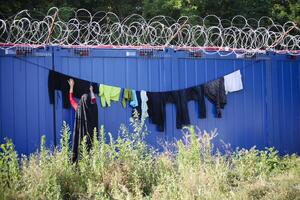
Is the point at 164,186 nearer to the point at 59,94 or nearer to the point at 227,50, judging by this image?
the point at 59,94

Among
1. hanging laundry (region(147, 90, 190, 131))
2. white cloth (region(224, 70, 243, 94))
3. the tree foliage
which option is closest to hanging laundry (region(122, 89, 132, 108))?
hanging laundry (region(147, 90, 190, 131))

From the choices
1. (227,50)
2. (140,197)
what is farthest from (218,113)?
(140,197)

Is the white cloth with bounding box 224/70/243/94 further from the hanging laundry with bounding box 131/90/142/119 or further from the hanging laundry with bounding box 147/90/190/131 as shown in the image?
the hanging laundry with bounding box 131/90/142/119

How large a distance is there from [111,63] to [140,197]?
112 inches

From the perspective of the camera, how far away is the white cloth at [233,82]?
8.82 m

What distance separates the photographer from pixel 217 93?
8.70m

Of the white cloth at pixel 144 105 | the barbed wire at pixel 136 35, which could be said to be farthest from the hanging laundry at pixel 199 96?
the white cloth at pixel 144 105

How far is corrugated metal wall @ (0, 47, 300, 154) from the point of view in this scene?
7.42m

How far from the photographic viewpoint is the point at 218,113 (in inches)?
343

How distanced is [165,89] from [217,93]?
3.31ft

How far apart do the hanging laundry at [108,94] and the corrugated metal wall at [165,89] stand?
108 mm

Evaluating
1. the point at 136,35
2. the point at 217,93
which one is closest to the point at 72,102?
the point at 136,35

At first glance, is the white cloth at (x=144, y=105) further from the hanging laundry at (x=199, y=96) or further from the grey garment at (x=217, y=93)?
the grey garment at (x=217, y=93)

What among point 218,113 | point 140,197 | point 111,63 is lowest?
point 140,197
